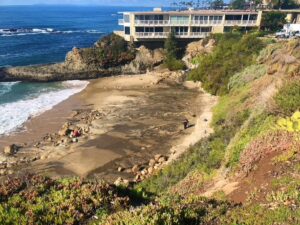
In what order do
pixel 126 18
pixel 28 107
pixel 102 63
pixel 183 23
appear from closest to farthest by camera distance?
pixel 28 107, pixel 102 63, pixel 183 23, pixel 126 18

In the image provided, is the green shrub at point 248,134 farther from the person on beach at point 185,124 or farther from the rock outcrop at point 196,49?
the rock outcrop at point 196,49

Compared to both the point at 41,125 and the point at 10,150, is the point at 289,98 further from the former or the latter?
the point at 41,125

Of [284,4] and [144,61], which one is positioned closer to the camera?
[144,61]

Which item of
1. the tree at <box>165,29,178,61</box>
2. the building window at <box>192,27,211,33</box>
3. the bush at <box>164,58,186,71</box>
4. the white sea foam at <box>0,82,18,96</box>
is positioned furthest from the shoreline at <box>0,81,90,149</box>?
the building window at <box>192,27,211,33</box>

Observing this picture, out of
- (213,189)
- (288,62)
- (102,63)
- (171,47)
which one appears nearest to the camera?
(213,189)

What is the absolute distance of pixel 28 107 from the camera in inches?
1432

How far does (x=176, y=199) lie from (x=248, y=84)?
23525mm

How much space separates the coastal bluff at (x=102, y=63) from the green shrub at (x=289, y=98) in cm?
3425

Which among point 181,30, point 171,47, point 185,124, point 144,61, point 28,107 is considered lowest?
point 28,107

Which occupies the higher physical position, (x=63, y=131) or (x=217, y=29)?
(x=217, y=29)

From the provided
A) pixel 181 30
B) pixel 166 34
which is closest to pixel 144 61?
pixel 166 34

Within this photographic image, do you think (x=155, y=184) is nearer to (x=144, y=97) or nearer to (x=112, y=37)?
(x=144, y=97)

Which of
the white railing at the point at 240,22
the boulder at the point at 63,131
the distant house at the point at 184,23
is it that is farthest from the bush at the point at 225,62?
the boulder at the point at 63,131

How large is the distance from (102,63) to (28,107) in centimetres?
1885
